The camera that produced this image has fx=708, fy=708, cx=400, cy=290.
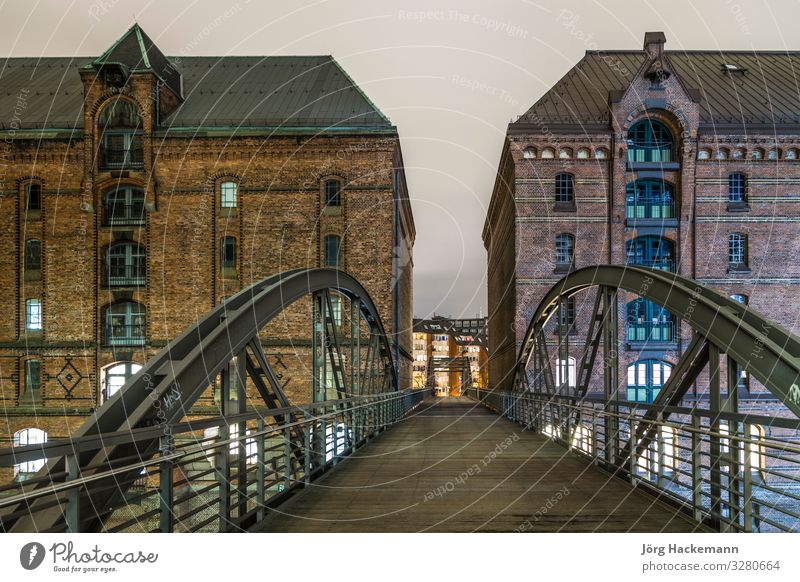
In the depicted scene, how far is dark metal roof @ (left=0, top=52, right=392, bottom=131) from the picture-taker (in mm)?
28547

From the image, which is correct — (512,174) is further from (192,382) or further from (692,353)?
(192,382)

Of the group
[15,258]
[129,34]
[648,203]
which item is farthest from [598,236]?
[15,258]

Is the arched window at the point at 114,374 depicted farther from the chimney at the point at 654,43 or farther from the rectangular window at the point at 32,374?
the chimney at the point at 654,43

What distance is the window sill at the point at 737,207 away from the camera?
28.4m

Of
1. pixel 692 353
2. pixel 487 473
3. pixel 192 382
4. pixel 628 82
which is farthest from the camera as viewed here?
pixel 628 82

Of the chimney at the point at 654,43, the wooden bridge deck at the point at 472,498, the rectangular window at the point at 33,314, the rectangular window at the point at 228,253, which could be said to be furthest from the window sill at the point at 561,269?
the rectangular window at the point at 33,314

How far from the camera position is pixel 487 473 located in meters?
9.35

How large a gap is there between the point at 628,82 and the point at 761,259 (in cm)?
928

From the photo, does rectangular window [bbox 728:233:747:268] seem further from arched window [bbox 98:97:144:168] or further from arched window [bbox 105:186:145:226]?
arched window [bbox 98:97:144:168]

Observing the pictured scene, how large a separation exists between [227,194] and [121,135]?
4972 millimetres

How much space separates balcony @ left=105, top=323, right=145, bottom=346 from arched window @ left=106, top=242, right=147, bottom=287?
1.68m

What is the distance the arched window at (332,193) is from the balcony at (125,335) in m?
8.95

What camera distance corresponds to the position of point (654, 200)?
Result: 29.3 m

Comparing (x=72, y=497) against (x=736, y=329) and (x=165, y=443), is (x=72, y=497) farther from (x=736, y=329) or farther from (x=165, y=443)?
(x=736, y=329)
